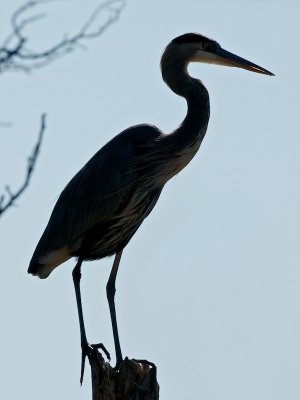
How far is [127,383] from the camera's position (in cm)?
524

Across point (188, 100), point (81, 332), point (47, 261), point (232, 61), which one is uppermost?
point (232, 61)

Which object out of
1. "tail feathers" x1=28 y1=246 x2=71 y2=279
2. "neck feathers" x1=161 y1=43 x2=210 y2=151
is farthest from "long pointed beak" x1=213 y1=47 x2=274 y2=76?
"tail feathers" x1=28 y1=246 x2=71 y2=279

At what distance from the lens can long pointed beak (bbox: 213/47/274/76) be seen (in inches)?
291

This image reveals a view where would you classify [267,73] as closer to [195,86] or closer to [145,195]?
[195,86]

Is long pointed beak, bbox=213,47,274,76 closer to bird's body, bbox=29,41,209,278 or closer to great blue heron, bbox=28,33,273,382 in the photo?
great blue heron, bbox=28,33,273,382

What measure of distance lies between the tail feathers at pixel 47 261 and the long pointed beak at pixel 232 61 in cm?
171

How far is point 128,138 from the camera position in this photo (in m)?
7.17

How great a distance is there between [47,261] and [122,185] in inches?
28.5

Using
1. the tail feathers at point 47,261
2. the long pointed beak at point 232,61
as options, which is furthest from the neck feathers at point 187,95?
the tail feathers at point 47,261

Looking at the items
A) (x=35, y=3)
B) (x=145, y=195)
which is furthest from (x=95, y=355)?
(x=35, y=3)

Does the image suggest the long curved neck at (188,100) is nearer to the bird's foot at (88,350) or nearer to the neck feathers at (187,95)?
the neck feathers at (187,95)

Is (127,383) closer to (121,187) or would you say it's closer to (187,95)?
(121,187)

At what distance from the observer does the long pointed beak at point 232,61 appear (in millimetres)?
7383

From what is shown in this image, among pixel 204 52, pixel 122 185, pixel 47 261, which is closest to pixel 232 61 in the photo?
pixel 204 52
